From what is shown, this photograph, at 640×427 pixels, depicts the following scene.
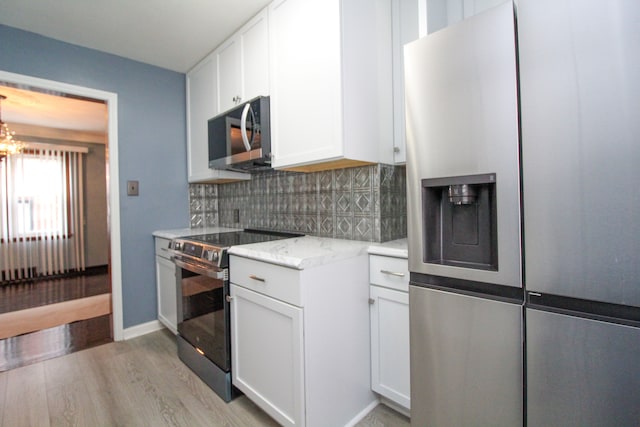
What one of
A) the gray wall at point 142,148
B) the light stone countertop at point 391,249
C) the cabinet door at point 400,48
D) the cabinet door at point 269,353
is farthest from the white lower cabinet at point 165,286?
the cabinet door at point 400,48

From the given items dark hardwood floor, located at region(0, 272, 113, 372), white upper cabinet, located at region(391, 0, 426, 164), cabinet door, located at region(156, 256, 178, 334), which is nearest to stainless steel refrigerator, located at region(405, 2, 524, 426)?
white upper cabinet, located at region(391, 0, 426, 164)

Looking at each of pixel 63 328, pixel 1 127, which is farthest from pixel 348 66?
pixel 1 127

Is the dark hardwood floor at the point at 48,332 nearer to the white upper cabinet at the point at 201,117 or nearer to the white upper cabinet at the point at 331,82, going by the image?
the white upper cabinet at the point at 201,117

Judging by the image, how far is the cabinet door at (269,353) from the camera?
50.2 inches

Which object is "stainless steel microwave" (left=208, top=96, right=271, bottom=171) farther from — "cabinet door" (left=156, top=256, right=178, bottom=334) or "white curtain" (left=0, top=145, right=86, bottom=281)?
"white curtain" (left=0, top=145, right=86, bottom=281)

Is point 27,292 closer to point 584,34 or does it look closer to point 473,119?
point 473,119

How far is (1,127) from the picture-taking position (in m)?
3.45

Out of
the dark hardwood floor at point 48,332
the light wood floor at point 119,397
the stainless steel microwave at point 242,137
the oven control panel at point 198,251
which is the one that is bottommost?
the light wood floor at point 119,397

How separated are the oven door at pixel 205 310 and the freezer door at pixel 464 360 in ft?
3.38

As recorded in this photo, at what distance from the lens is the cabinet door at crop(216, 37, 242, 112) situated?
211 cm

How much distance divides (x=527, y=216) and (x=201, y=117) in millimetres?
2568

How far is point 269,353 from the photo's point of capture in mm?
1413

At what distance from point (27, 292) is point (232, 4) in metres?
4.76

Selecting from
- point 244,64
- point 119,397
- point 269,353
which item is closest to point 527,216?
point 269,353
